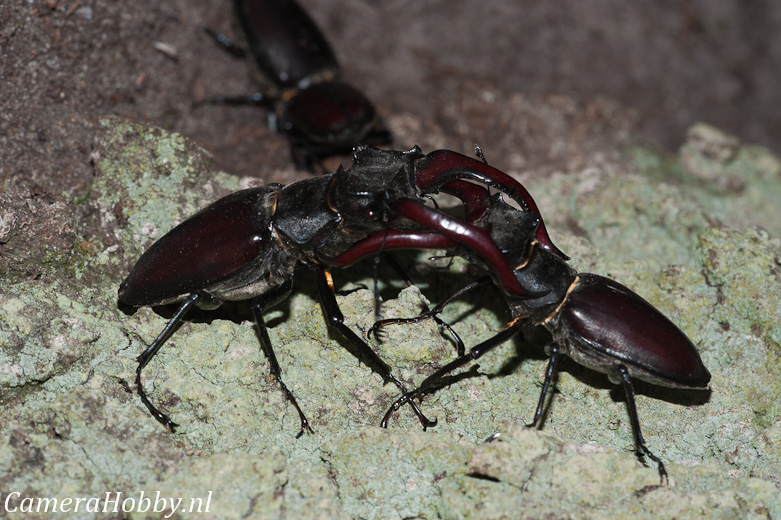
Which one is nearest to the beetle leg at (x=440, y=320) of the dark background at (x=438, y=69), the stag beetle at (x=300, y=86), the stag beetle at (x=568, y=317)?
the stag beetle at (x=568, y=317)

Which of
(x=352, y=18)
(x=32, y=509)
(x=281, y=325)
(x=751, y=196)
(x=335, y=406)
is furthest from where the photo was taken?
(x=352, y=18)

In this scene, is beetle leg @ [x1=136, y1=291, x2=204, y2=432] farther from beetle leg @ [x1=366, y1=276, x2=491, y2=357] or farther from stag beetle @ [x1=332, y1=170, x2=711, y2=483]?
beetle leg @ [x1=366, y1=276, x2=491, y2=357]

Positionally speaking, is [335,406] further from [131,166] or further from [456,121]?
[456,121]

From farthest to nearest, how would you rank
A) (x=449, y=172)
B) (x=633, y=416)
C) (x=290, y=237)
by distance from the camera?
(x=290, y=237), (x=449, y=172), (x=633, y=416)

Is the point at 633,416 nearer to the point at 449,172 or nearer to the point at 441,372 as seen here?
the point at 441,372

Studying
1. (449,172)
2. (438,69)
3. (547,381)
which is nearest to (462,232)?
(449,172)

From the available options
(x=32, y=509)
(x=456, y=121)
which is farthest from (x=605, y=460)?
(x=456, y=121)

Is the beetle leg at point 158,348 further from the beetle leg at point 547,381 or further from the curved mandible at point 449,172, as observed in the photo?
the beetle leg at point 547,381
